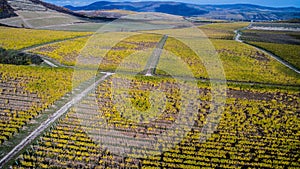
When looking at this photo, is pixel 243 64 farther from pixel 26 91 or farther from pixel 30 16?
pixel 30 16

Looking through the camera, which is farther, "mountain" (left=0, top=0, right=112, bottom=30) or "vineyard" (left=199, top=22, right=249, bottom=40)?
"mountain" (left=0, top=0, right=112, bottom=30)

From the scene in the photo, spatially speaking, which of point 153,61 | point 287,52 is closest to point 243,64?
point 153,61

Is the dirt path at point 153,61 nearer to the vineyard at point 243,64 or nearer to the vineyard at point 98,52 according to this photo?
the vineyard at point 243,64

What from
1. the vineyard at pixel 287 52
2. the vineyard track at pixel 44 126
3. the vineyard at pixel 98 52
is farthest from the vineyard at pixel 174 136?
the vineyard at pixel 287 52

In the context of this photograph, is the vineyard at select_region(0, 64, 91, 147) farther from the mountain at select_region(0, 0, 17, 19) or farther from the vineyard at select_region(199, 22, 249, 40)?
the mountain at select_region(0, 0, 17, 19)

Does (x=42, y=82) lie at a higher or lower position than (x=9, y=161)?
higher

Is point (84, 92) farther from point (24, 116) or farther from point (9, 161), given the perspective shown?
point (9, 161)

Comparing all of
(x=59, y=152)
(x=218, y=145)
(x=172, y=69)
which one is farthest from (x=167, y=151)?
(x=172, y=69)

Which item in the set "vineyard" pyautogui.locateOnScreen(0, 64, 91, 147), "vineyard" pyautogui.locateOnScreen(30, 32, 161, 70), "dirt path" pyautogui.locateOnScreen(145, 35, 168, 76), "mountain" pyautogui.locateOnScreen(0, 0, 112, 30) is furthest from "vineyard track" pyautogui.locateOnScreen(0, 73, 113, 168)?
"mountain" pyautogui.locateOnScreen(0, 0, 112, 30)
